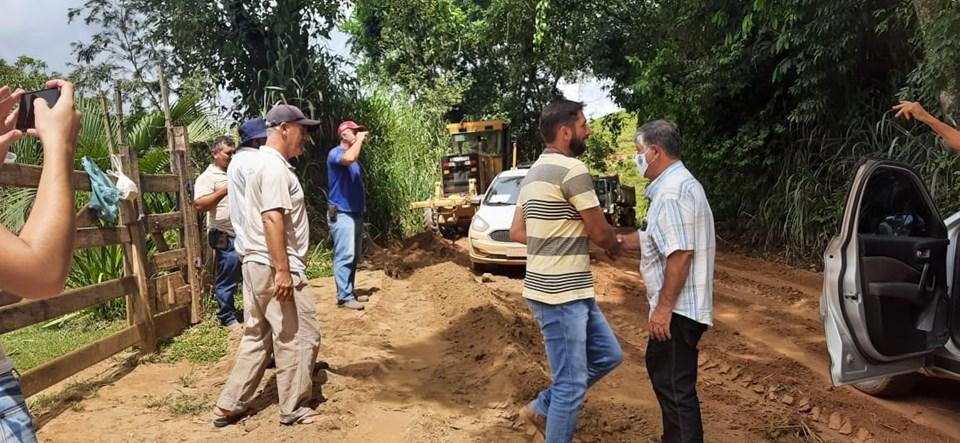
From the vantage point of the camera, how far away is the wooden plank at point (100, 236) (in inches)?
186

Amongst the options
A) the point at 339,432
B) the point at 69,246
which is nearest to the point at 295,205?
the point at 339,432

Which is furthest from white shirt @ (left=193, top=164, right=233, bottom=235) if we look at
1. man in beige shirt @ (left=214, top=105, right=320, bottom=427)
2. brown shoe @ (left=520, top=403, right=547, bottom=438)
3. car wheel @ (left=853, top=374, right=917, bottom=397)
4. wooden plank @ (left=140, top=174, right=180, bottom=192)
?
car wheel @ (left=853, top=374, right=917, bottom=397)

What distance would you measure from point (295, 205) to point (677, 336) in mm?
2323

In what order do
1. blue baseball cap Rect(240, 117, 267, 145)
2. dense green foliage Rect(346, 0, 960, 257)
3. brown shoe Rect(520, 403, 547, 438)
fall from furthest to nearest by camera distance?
dense green foliage Rect(346, 0, 960, 257) < blue baseball cap Rect(240, 117, 267, 145) < brown shoe Rect(520, 403, 547, 438)

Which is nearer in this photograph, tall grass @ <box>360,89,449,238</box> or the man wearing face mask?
the man wearing face mask

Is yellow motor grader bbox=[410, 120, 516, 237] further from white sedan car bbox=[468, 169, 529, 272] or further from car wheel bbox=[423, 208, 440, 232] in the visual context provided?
white sedan car bbox=[468, 169, 529, 272]

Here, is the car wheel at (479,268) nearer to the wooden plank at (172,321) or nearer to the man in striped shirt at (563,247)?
the wooden plank at (172,321)

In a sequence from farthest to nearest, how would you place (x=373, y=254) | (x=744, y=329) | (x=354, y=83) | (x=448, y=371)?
(x=354, y=83) < (x=373, y=254) < (x=744, y=329) < (x=448, y=371)

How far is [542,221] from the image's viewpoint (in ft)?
9.91

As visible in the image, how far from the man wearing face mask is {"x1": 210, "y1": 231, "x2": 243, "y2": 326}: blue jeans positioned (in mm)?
4090

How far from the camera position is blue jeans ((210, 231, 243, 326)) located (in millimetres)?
5914

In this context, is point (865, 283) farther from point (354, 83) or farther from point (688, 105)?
point (354, 83)

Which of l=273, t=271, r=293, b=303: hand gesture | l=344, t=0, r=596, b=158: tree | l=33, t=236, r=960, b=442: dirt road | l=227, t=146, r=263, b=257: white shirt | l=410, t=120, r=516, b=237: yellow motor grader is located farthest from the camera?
l=344, t=0, r=596, b=158: tree

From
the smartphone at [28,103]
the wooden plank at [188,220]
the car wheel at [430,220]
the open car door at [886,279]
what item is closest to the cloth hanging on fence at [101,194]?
the wooden plank at [188,220]
